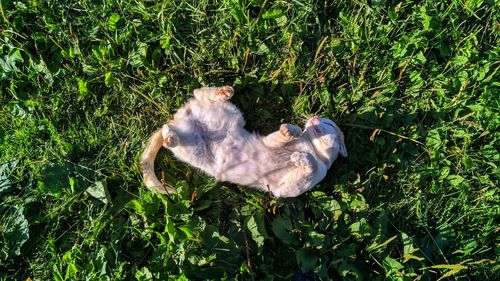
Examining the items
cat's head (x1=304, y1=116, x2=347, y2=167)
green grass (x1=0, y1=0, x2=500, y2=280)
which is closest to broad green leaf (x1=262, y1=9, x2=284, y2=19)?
green grass (x1=0, y1=0, x2=500, y2=280)

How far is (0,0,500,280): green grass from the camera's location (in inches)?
143

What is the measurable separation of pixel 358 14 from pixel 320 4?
1.05 feet

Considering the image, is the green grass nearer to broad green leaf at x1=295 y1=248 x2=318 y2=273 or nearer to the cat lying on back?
broad green leaf at x1=295 y1=248 x2=318 y2=273

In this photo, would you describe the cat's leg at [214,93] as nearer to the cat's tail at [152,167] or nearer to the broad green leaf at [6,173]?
the cat's tail at [152,167]

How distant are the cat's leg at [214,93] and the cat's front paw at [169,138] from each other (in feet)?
1.41

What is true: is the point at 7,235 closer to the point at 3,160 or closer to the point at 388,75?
the point at 3,160

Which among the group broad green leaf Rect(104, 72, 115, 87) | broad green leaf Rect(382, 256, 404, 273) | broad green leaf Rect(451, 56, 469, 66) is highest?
broad green leaf Rect(451, 56, 469, 66)

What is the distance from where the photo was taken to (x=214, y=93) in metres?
3.62

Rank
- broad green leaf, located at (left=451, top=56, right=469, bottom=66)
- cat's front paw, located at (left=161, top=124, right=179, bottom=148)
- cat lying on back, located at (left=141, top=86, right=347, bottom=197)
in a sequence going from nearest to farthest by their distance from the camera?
cat's front paw, located at (left=161, top=124, right=179, bottom=148), cat lying on back, located at (left=141, top=86, right=347, bottom=197), broad green leaf, located at (left=451, top=56, right=469, bottom=66)

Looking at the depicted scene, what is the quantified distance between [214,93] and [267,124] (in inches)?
22.0

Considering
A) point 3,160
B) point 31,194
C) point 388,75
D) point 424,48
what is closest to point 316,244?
point 388,75

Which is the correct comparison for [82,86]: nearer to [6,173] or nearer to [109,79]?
[109,79]

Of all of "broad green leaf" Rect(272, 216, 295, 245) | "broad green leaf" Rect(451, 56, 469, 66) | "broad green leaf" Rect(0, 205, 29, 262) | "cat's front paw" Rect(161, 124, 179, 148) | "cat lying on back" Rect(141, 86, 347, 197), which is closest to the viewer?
"cat's front paw" Rect(161, 124, 179, 148)

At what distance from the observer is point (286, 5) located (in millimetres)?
3883
